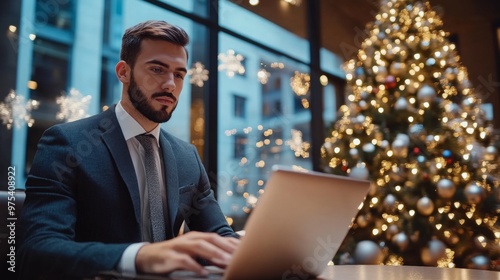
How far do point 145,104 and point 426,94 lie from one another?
8.11ft

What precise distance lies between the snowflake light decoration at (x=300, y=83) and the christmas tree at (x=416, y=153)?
0.99 metres

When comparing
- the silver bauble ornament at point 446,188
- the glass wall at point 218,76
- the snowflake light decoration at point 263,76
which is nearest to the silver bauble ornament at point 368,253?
the silver bauble ornament at point 446,188

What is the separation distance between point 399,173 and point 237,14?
1857mm

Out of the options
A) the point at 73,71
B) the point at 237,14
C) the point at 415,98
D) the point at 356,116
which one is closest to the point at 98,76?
the point at 73,71

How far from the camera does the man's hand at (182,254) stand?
2.11ft

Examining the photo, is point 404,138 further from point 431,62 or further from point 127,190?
point 127,190

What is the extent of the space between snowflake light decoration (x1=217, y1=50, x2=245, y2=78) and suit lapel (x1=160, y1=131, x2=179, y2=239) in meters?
2.48

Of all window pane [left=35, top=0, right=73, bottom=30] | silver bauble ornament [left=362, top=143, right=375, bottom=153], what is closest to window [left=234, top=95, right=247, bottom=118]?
silver bauble ornament [left=362, top=143, right=375, bottom=153]

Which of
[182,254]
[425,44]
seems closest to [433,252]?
[425,44]

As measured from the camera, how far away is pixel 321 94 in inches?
188

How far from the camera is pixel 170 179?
1.14 m

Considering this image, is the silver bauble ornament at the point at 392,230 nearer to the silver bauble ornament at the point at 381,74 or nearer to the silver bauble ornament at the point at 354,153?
the silver bauble ornament at the point at 354,153

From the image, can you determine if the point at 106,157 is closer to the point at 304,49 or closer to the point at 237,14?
the point at 237,14

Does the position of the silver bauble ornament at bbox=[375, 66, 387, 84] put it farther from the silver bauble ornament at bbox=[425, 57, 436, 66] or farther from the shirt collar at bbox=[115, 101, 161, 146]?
the shirt collar at bbox=[115, 101, 161, 146]
